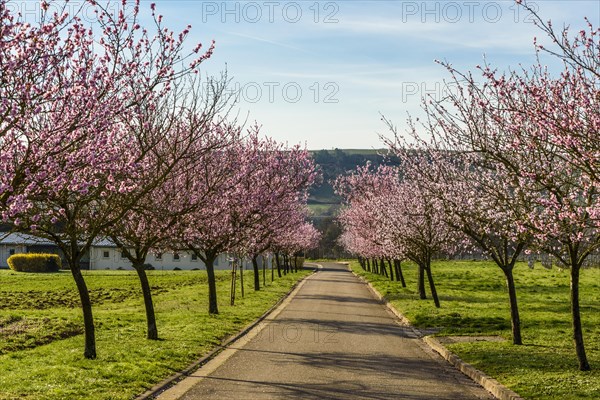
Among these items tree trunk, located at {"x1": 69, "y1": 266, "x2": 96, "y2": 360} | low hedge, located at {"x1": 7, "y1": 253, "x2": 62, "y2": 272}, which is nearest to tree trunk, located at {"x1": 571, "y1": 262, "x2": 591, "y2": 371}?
tree trunk, located at {"x1": 69, "y1": 266, "x2": 96, "y2": 360}

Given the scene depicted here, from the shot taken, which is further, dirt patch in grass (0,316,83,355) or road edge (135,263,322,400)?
dirt patch in grass (0,316,83,355)

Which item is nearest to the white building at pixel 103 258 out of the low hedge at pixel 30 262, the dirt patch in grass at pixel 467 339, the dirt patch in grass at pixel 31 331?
the low hedge at pixel 30 262

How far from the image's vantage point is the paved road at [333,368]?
1291cm

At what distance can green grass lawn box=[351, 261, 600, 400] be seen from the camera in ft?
43.7

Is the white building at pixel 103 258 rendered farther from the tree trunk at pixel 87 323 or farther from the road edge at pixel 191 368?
the tree trunk at pixel 87 323

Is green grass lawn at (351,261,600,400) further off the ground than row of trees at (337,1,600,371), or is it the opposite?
row of trees at (337,1,600,371)

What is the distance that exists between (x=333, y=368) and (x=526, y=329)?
9.99 meters

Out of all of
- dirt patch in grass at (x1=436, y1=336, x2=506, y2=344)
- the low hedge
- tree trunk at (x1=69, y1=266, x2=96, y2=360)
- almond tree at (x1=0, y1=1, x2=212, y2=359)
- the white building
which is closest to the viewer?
almond tree at (x1=0, y1=1, x2=212, y2=359)

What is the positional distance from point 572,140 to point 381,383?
612 cm

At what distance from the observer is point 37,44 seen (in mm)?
9312

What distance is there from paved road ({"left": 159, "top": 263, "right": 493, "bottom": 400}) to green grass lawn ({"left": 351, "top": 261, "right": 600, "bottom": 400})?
965 mm

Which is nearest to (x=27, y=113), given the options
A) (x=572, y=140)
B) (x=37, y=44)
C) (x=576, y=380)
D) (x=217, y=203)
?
(x=37, y=44)

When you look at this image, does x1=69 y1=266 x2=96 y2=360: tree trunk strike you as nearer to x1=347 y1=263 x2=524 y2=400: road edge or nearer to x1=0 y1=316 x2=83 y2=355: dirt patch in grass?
x1=0 y1=316 x2=83 y2=355: dirt patch in grass

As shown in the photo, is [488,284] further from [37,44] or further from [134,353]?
[37,44]
